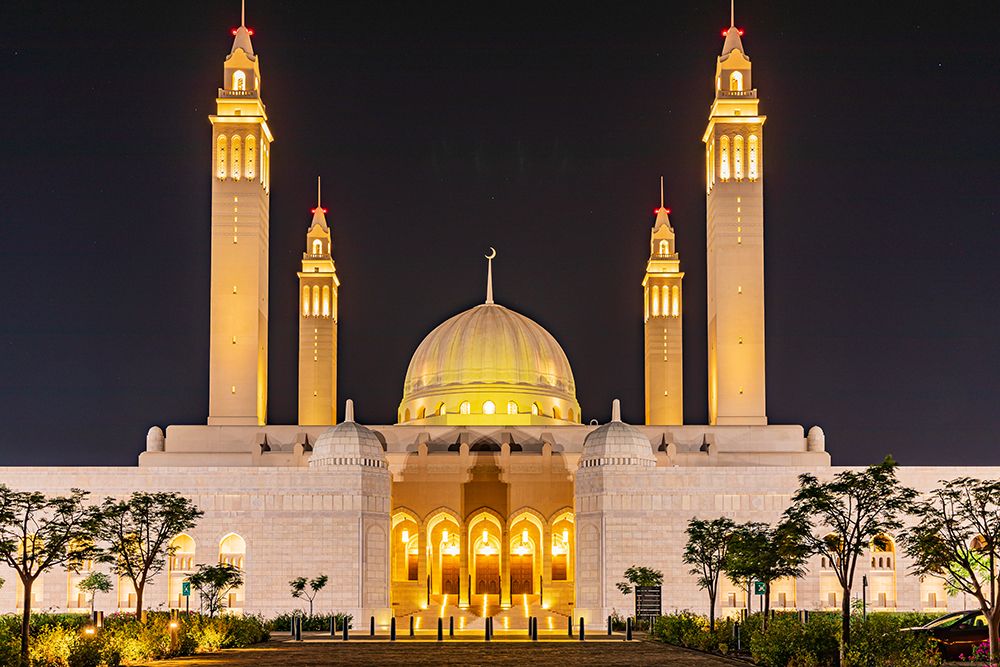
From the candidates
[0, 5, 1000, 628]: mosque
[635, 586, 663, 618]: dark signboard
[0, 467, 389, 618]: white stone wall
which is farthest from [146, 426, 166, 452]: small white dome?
[635, 586, 663, 618]: dark signboard

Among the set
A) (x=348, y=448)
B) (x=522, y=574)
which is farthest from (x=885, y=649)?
(x=522, y=574)

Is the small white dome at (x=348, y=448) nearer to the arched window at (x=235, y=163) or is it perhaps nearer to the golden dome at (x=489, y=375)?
the golden dome at (x=489, y=375)

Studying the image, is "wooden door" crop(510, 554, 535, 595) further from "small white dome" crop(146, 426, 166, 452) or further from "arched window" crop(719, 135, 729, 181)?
"arched window" crop(719, 135, 729, 181)

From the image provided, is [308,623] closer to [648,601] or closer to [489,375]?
[648,601]

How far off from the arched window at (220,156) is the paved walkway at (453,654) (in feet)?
86.2

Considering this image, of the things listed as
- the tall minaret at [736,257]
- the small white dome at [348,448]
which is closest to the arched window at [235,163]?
the small white dome at [348,448]

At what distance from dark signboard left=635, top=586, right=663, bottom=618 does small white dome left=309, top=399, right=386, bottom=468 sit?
37.4 ft

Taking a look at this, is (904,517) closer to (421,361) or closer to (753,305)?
(753,305)

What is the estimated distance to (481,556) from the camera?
5619 cm

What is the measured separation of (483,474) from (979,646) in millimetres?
30328

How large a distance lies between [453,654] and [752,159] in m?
32.7

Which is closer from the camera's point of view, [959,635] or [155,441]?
[959,635]

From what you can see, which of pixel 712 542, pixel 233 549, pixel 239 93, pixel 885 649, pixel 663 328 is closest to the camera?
pixel 885 649

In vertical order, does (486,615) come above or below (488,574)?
below
